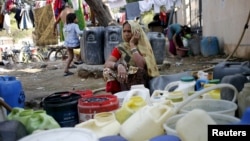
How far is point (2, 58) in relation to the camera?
467 inches

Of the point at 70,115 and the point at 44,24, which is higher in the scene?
the point at 44,24

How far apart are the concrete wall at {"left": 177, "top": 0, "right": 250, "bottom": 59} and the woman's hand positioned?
430 centimetres

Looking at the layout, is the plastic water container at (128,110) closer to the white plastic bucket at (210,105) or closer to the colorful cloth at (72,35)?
the white plastic bucket at (210,105)

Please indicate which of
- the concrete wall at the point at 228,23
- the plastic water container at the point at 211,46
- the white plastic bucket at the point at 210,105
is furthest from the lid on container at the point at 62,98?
the plastic water container at the point at 211,46

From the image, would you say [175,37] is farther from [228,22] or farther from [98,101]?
[98,101]

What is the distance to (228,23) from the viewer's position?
7.62 meters

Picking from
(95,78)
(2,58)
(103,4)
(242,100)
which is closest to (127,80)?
(242,100)

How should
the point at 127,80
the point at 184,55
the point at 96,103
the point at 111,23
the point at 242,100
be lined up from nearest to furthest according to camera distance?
the point at 242,100
the point at 96,103
the point at 127,80
the point at 111,23
the point at 184,55

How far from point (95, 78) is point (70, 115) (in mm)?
4214

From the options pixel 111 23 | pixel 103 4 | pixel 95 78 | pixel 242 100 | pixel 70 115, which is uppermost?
pixel 103 4

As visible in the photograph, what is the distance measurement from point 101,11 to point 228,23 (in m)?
3.23

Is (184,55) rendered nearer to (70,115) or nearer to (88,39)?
(88,39)

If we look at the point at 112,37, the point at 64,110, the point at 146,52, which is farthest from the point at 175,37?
the point at 64,110

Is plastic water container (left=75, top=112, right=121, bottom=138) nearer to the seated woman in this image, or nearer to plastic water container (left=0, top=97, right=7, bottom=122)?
plastic water container (left=0, top=97, right=7, bottom=122)
